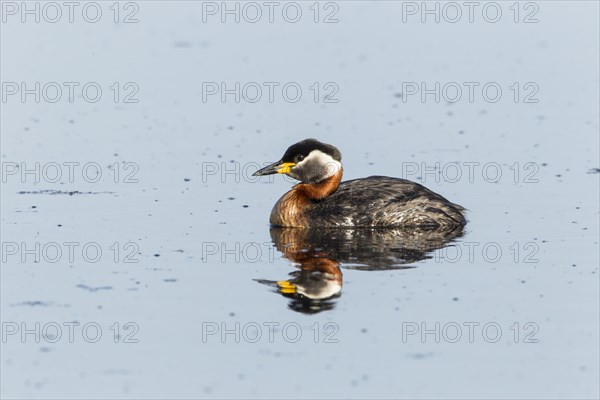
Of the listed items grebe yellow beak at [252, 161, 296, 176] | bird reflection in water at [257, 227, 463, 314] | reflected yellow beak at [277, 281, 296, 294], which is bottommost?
reflected yellow beak at [277, 281, 296, 294]

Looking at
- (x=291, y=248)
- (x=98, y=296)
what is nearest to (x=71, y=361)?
(x=98, y=296)

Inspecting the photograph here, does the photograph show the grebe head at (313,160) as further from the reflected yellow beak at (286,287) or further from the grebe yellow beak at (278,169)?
the reflected yellow beak at (286,287)

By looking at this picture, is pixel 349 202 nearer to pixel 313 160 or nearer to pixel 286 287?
pixel 313 160

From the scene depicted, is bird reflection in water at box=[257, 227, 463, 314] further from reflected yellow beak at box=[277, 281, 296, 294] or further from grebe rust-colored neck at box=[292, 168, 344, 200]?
grebe rust-colored neck at box=[292, 168, 344, 200]

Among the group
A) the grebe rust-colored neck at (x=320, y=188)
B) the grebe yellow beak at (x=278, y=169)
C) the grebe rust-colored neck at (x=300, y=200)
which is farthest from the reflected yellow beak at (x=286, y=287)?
the grebe yellow beak at (x=278, y=169)

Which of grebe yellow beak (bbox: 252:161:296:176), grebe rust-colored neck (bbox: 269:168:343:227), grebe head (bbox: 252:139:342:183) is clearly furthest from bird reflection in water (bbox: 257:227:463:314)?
grebe yellow beak (bbox: 252:161:296:176)

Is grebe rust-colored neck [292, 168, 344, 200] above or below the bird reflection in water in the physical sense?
above

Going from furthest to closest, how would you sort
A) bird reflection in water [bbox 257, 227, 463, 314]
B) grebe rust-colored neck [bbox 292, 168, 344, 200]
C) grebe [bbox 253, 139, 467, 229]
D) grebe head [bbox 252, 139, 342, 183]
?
grebe rust-colored neck [bbox 292, 168, 344, 200] < grebe head [bbox 252, 139, 342, 183] < grebe [bbox 253, 139, 467, 229] < bird reflection in water [bbox 257, 227, 463, 314]

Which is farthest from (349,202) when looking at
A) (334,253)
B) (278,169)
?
(334,253)
